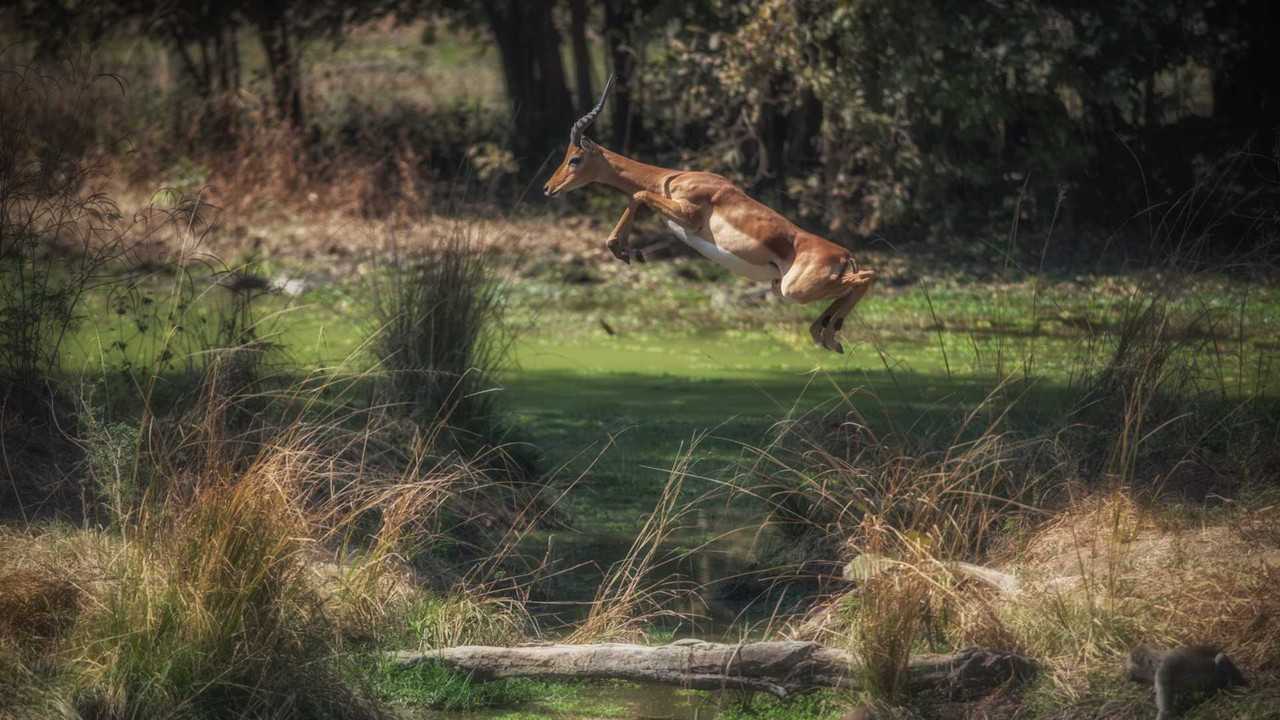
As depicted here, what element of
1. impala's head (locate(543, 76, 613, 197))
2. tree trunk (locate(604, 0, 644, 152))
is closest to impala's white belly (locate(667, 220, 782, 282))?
impala's head (locate(543, 76, 613, 197))

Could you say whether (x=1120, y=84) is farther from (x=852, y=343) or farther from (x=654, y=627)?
(x=654, y=627)

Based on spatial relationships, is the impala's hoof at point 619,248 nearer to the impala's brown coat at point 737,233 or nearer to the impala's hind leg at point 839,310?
the impala's brown coat at point 737,233

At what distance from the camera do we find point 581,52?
17.2 metres

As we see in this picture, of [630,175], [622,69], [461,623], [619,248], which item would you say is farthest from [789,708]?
[622,69]

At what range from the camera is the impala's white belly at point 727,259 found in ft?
16.8

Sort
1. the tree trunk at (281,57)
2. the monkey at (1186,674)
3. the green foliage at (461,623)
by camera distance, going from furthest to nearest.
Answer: the tree trunk at (281,57) < the green foliage at (461,623) < the monkey at (1186,674)

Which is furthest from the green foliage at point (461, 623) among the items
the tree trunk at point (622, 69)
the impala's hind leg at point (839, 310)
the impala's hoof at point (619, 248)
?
the tree trunk at point (622, 69)

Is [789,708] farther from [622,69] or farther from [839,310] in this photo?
[622,69]

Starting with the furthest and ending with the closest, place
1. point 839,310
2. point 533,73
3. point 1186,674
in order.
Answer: point 533,73, point 839,310, point 1186,674

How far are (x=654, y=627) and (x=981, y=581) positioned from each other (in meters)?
1.30

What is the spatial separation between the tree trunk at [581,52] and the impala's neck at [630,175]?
12.0 metres

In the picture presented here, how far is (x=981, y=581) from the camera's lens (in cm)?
557

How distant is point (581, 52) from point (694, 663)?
12734mm

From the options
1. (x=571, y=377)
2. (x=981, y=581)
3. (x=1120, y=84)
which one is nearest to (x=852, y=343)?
(x=571, y=377)
